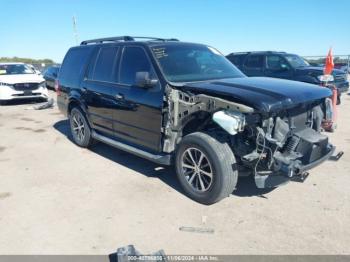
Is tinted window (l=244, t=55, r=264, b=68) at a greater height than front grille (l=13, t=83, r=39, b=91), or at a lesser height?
greater

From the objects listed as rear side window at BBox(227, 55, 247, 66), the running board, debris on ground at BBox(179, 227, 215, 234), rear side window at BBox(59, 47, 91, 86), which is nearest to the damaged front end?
debris on ground at BBox(179, 227, 215, 234)

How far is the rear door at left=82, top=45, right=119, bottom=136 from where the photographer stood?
554 cm

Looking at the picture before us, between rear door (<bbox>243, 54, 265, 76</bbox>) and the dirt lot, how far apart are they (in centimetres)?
606

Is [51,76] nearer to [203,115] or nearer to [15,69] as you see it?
[15,69]

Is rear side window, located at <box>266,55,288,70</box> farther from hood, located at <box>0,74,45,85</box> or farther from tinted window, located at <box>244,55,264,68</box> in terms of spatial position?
hood, located at <box>0,74,45,85</box>

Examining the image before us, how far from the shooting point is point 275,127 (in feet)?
12.7

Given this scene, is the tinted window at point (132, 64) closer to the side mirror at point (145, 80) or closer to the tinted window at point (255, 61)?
the side mirror at point (145, 80)

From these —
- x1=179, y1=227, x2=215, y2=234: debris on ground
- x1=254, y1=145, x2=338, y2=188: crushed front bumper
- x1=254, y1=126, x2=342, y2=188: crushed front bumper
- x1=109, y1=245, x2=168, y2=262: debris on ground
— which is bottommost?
x1=179, y1=227, x2=215, y2=234: debris on ground

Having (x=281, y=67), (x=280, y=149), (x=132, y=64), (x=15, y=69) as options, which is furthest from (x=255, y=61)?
(x=15, y=69)

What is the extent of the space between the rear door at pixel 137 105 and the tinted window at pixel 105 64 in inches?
10.0

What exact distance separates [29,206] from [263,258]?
9.71 ft

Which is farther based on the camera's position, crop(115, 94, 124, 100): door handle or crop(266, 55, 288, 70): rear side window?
crop(266, 55, 288, 70): rear side window

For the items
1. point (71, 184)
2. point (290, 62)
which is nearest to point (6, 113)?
point (71, 184)

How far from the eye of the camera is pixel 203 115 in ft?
14.0
